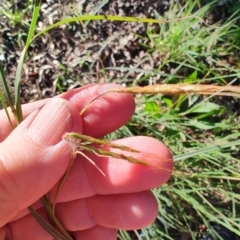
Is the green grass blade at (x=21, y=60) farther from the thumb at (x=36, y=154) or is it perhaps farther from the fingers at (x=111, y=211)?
the fingers at (x=111, y=211)

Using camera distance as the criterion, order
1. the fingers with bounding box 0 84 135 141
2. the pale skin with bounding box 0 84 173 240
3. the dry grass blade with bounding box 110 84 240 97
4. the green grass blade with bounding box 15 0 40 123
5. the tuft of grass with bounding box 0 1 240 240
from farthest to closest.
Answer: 1. the tuft of grass with bounding box 0 1 240 240
2. the fingers with bounding box 0 84 135 141
3. the pale skin with bounding box 0 84 173 240
4. the green grass blade with bounding box 15 0 40 123
5. the dry grass blade with bounding box 110 84 240 97

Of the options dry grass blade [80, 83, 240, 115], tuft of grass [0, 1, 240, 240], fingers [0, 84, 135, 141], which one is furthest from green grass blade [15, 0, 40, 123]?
tuft of grass [0, 1, 240, 240]

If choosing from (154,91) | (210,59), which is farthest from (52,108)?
(210,59)

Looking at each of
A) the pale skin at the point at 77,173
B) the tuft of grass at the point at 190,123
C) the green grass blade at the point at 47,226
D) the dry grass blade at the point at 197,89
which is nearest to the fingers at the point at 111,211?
the pale skin at the point at 77,173

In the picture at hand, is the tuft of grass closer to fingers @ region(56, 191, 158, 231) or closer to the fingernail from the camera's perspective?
fingers @ region(56, 191, 158, 231)

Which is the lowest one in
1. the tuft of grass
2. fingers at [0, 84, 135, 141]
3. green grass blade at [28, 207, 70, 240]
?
the tuft of grass

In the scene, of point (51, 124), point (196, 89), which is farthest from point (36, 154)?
point (196, 89)

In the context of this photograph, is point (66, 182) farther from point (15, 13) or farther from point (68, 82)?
point (15, 13)
